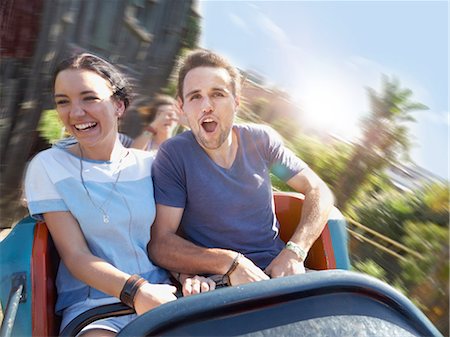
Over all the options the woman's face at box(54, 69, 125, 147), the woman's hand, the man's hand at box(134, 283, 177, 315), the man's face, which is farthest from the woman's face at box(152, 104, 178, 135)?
the man's hand at box(134, 283, 177, 315)

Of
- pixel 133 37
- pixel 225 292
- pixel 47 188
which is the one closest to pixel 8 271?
pixel 47 188

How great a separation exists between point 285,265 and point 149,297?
52 centimetres

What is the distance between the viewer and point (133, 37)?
4242 millimetres

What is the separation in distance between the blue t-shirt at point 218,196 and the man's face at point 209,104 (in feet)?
0.27

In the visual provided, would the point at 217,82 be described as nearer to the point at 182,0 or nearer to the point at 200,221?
the point at 200,221

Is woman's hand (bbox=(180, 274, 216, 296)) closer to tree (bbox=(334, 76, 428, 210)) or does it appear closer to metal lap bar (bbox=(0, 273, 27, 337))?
metal lap bar (bbox=(0, 273, 27, 337))

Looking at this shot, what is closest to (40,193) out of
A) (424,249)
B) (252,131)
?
(252,131)

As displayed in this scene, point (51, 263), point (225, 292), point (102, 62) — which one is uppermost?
point (102, 62)

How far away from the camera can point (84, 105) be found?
1796 millimetres

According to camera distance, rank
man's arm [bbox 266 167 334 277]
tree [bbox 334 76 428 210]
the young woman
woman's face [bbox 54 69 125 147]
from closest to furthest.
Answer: the young woman
woman's face [bbox 54 69 125 147]
man's arm [bbox 266 167 334 277]
tree [bbox 334 76 428 210]

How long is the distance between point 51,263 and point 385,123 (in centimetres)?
Result: 463

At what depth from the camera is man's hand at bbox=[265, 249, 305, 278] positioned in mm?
1879

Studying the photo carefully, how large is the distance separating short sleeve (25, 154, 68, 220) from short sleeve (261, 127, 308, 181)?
2.46 feet

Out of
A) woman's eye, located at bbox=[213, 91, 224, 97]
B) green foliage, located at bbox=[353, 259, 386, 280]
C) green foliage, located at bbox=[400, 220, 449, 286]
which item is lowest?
green foliage, located at bbox=[353, 259, 386, 280]
